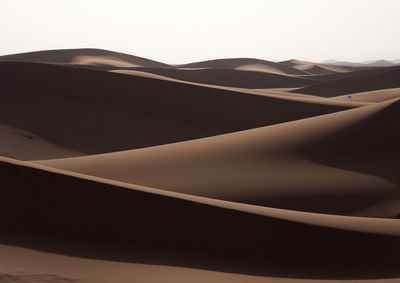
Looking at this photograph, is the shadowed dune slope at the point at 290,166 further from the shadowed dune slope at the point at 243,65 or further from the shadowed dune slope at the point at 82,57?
the shadowed dune slope at the point at 243,65

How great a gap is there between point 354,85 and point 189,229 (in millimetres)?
36145

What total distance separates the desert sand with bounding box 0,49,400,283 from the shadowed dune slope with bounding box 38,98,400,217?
0.03m

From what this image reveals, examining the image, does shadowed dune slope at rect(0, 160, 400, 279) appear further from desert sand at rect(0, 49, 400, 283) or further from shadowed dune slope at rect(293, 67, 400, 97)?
shadowed dune slope at rect(293, 67, 400, 97)

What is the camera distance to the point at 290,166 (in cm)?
897

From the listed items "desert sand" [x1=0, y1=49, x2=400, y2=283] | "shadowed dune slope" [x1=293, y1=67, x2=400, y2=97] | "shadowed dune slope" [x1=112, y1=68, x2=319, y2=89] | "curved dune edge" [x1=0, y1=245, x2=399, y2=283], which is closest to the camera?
"curved dune edge" [x1=0, y1=245, x2=399, y2=283]

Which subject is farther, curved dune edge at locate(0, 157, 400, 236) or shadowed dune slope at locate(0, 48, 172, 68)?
shadowed dune slope at locate(0, 48, 172, 68)

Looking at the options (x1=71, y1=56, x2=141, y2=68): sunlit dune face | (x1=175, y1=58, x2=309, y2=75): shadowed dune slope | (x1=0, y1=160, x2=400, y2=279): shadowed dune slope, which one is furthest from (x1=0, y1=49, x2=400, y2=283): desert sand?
(x1=175, y1=58, x2=309, y2=75): shadowed dune slope

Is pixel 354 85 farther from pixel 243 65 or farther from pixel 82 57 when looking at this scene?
pixel 82 57

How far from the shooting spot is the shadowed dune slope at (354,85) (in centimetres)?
3634

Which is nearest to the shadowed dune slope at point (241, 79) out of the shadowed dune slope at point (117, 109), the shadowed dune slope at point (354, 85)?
the shadowed dune slope at point (354, 85)

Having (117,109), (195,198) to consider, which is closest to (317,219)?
(195,198)

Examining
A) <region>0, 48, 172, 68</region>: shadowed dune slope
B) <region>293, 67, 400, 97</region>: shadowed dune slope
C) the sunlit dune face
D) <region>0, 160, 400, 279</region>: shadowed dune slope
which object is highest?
<region>0, 48, 172, 68</region>: shadowed dune slope

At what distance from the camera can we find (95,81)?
19.4 m

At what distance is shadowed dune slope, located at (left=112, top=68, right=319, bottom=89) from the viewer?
46.0m
